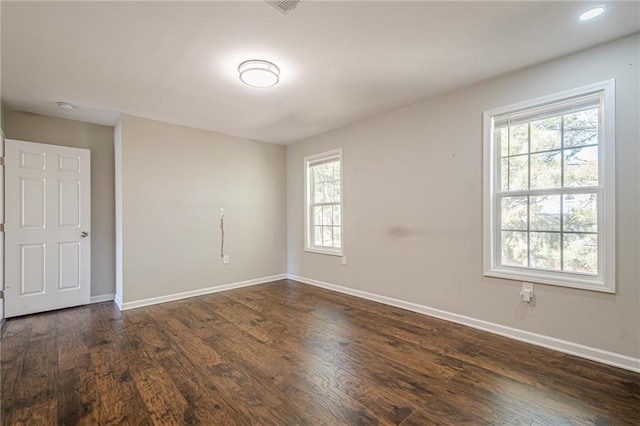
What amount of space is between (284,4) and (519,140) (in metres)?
2.44

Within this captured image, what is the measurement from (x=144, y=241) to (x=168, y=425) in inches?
110

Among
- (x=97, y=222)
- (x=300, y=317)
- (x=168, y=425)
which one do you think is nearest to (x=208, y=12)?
(x=168, y=425)

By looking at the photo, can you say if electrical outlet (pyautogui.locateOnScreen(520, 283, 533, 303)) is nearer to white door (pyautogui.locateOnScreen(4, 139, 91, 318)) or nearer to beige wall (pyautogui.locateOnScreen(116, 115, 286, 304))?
beige wall (pyautogui.locateOnScreen(116, 115, 286, 304))

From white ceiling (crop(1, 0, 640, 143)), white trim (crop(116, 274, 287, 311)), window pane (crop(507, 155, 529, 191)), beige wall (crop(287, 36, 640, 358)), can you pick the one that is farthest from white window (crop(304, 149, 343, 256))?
window pane (crop(507, 155, 529, 191))

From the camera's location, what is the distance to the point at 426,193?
3377mm

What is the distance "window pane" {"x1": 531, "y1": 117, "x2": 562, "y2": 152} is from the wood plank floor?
1.80 m

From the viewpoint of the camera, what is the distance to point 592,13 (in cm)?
195

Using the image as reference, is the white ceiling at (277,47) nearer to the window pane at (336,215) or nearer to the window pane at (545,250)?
the window pane at (545,250)

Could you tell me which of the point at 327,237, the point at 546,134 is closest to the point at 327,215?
the point at 327,237

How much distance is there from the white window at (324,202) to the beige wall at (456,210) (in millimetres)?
176

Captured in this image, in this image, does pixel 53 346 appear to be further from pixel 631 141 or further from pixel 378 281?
pixel 631 141

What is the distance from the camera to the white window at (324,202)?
460 cm

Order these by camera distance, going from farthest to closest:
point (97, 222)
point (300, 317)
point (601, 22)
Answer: point (97, 222) < point (300, 317) < point (601, 22)

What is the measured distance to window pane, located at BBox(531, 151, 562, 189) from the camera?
8.39ft
